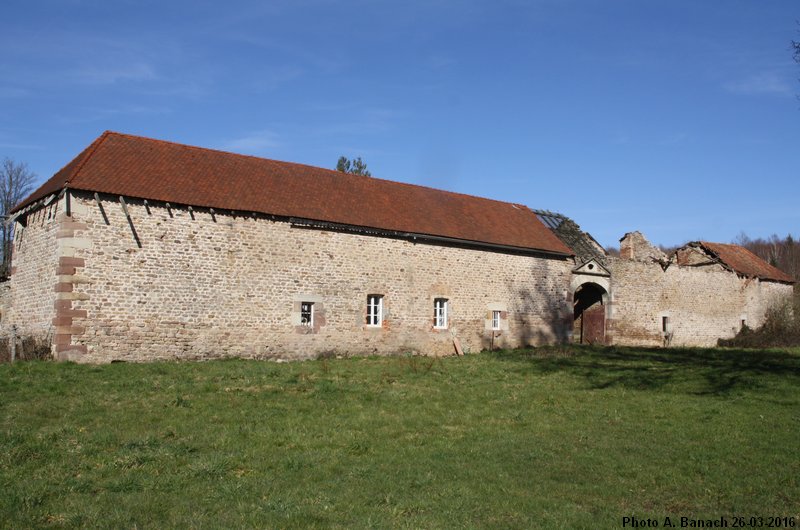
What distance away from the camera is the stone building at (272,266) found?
1616cm

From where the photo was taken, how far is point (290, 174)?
70.6 feet

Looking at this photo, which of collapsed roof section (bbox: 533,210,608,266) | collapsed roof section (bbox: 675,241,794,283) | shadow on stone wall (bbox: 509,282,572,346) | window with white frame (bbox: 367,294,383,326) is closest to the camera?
window with white frame (bbox: 367,294,383,326)

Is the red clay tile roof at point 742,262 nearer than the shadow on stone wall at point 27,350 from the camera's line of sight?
No

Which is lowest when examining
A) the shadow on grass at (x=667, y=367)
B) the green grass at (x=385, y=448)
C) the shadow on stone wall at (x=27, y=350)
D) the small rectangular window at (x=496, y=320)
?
the green grass at (x=385, y=448)

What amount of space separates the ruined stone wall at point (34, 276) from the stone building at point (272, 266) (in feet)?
0.25

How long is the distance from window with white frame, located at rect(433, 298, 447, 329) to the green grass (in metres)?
6.80

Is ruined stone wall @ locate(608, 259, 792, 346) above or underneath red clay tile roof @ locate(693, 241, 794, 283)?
underneath

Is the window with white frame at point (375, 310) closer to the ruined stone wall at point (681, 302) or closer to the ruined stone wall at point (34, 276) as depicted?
the ruined stone wall at point (34, 276)

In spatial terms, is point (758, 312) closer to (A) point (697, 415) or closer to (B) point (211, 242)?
(A) point (697, 415)

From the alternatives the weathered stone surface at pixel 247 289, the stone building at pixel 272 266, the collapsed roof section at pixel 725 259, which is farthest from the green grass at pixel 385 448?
the collapsed roof section at pixel 725 259

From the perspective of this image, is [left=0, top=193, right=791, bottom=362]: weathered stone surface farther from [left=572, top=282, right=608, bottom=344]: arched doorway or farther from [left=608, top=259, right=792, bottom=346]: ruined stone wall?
[left=608, top=259, right=792, bottom=346]: ruined stone wall

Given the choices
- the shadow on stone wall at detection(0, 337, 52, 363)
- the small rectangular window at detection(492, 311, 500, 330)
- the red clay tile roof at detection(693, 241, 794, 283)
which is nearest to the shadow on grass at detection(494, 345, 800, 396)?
the small rectangular window at detection(492, 311, 500, 330)

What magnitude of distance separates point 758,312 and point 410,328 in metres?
21.4

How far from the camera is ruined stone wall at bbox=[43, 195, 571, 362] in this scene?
1606 centimetres
